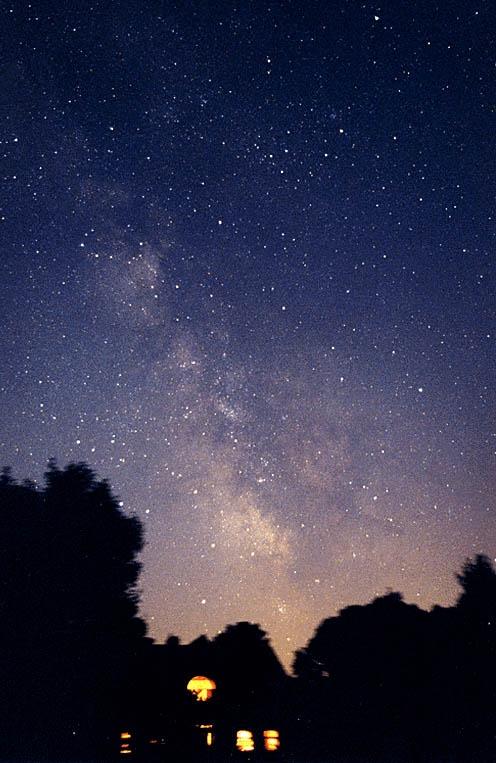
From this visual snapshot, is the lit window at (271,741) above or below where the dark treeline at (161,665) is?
below

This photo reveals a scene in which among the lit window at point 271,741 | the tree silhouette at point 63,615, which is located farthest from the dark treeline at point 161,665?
the lit window at point 271,741

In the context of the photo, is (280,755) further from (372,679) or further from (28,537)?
(28,537)

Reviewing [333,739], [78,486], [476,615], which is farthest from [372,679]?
[78,486]

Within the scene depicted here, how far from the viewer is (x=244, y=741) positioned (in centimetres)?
2231

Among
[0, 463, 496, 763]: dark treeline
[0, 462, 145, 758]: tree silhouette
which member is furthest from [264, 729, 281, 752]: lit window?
[0, 462, 145, 758]: tree silhouette

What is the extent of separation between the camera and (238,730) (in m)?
22.5

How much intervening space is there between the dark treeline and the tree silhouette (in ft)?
0.14

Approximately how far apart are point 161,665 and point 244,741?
364cm

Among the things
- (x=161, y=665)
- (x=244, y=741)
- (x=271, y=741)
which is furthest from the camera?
(x=271, y=741)

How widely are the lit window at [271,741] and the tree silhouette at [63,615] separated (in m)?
5.43

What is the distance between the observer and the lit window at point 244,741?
22127 mm

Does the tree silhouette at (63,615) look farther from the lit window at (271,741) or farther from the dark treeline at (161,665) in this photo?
the lit window at (271,741)

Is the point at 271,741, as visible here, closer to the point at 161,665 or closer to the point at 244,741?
the point at 244,741

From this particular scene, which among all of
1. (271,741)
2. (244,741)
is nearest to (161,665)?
(244,741)
